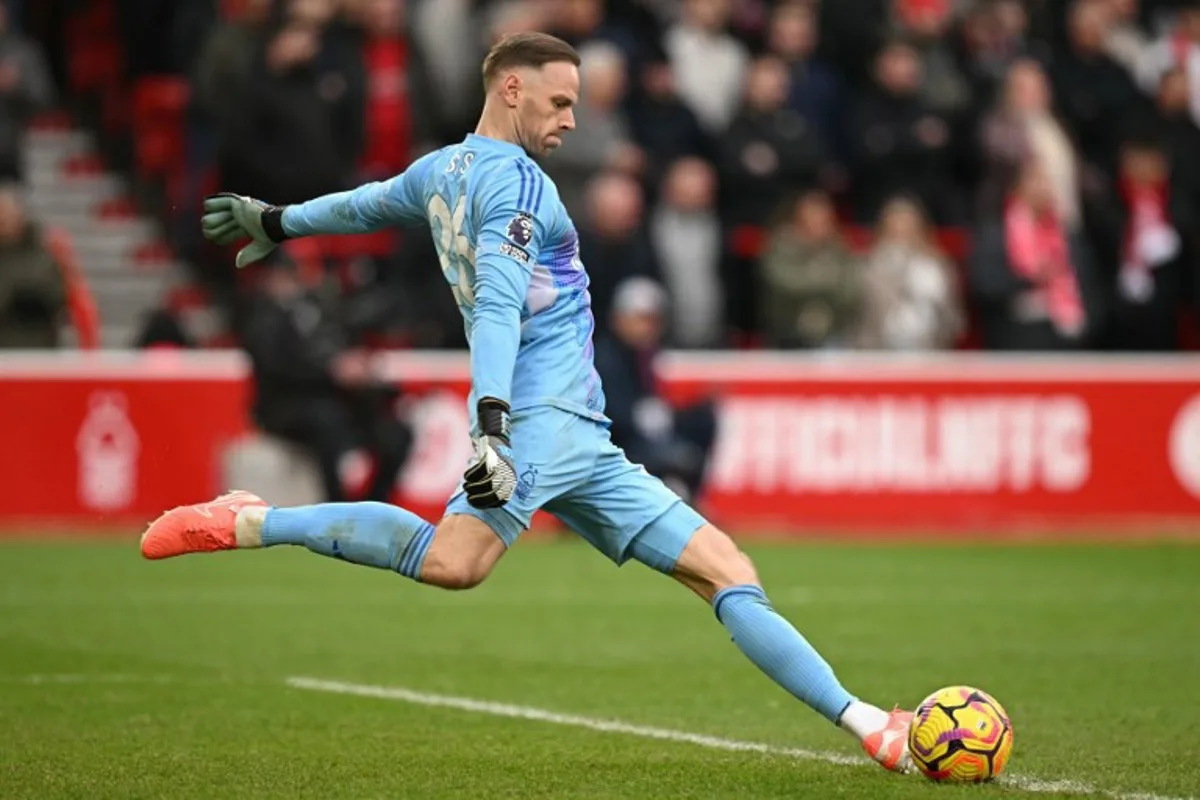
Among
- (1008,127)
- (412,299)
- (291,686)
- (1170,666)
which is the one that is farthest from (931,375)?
(291,686)

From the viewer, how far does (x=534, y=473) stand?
703cm

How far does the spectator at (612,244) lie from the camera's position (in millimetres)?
17703

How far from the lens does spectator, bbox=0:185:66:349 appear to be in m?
17.2

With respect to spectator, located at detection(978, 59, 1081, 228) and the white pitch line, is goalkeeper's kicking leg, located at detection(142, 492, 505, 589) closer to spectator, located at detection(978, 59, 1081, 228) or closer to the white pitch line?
the white pitch line

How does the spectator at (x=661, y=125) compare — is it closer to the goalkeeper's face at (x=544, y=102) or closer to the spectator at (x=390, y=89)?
the spectator at (x=390, y=89)

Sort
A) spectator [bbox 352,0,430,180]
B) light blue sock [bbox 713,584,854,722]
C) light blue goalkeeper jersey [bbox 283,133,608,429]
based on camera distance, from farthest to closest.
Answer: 1. spectator [bbox 352,0,430,180]
2. light blue sock [bbox 713,584,854,722]
3. light blue goalkeeper jersey [bbox 283,133,608,429]

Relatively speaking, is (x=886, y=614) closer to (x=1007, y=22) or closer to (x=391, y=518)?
(x=391, y=518)

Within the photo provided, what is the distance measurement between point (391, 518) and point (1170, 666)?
→ 4675 millimetres

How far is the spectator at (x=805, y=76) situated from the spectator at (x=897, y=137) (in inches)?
11.0

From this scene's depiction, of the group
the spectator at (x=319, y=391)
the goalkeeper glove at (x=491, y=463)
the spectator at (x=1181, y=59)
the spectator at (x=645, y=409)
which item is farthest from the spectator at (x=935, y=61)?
the goalkeeper glove at (x=491, y=463)

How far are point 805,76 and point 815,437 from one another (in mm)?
3651

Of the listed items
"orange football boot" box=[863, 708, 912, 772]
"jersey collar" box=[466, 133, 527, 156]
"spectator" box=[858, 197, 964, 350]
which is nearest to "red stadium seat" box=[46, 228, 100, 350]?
"spectator" box=[858, 197, 964, 350]

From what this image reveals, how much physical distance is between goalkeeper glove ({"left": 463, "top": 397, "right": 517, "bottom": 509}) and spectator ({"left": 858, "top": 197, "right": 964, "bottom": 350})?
12.2 m

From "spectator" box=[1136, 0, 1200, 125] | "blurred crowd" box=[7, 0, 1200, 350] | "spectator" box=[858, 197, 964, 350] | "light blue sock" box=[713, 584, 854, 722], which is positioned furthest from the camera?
"spectator" box=[1136, 0, 1200, 125]
